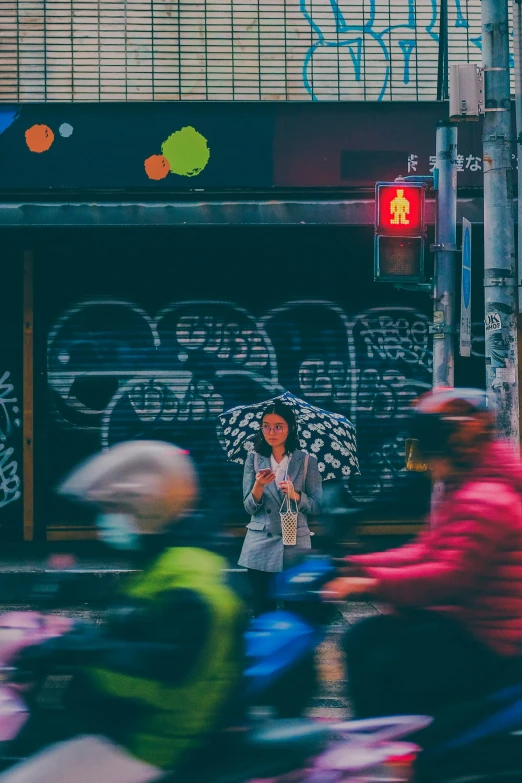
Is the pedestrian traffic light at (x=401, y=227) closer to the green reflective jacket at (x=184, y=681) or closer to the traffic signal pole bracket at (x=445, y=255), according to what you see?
the traffic signal pole bracket at (x=445, y=255)

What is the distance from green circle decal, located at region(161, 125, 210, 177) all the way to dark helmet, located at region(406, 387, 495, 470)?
7215 mm

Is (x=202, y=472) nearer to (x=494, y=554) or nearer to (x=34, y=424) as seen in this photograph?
(x=34, y=424)

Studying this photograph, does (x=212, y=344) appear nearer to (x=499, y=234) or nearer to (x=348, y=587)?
(x=499, y=234)

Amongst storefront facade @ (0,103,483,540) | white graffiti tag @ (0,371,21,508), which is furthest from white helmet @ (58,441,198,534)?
white graffiti tag @ (0,371,21,508)

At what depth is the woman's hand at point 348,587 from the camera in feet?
11.9

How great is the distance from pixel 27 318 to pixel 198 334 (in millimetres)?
1822

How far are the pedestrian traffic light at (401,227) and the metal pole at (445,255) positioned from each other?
39cm

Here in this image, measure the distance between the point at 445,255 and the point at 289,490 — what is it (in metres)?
3.98

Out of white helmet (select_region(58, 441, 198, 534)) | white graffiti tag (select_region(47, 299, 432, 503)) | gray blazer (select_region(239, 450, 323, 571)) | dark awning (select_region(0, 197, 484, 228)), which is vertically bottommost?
gray blazer (select_region(239, 450, 323, 571))

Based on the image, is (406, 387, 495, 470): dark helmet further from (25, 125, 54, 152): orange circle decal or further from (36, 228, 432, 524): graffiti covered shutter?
(25, 125, 54, 152): orange circle decal

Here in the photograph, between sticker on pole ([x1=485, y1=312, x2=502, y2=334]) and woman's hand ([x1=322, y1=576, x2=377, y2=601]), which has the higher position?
sticker on pole ([x1=485, y1=312, x2=502, y2=334])

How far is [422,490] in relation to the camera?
1149 centimetres

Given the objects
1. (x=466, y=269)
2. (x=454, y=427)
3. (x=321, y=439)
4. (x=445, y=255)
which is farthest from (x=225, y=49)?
(x=454, y=427)

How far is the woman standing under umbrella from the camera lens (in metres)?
5.57
